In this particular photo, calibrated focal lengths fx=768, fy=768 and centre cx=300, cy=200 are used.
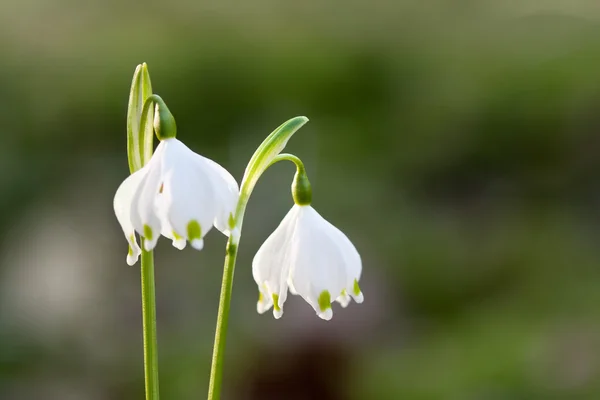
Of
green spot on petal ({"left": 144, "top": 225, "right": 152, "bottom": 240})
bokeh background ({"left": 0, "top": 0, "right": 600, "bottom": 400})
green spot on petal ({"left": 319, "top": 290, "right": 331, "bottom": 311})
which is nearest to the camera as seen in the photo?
green spot on petal ({"left": 144, "top": 225, "right": 152, "bottom": 240})

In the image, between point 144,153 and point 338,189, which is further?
point 338,189

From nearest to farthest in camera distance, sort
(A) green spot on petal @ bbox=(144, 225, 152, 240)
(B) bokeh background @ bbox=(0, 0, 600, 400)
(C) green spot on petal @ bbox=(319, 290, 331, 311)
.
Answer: (A) green spot on petal @ bbox=(144, 225, 152, 240) < (C) green spot on petal @ bbox=(319, 290, 331, 311) < (B) bokeh background @ bbox=(0, 0, 600, 400)

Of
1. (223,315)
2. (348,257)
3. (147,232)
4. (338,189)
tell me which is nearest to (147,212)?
(147,232)

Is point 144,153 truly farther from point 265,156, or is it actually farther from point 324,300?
point 324,300

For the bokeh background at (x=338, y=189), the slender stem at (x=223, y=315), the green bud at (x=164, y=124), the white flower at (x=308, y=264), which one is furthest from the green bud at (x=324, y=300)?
the bokeh background at (x=338, y=189)

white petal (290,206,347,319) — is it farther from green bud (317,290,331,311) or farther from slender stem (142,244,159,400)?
slender stem (142,244,159,400)

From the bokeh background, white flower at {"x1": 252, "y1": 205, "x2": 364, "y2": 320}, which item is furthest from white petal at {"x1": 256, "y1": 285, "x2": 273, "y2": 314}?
the bokeh background
